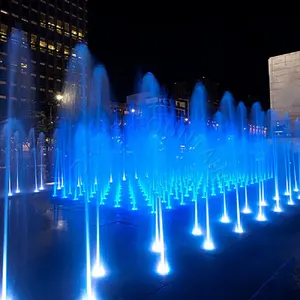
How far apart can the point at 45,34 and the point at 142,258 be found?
61310mm

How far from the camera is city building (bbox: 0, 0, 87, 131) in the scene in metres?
50.6

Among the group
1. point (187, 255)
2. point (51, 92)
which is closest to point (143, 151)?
point (187, 255)

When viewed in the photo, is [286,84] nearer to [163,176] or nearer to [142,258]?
[163,176]

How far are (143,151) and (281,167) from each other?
22.0 ft

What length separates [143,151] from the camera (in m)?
16.2

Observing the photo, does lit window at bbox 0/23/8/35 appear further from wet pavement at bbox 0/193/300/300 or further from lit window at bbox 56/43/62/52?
wet pavement at bbox 0/193/300/300

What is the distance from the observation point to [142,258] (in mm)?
3463

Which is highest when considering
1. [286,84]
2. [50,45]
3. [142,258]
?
[50,45]

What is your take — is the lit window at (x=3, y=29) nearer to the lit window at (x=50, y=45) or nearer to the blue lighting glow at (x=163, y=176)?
the lit window at (x=50, y=45)

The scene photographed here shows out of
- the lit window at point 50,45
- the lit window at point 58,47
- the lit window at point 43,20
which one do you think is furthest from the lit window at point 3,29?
the lit window at point 58,47

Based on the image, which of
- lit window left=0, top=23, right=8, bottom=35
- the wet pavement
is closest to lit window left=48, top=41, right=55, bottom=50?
lit window left=0, top=23, right=8, bottom=35

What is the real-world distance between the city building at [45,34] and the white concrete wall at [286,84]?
42.1m

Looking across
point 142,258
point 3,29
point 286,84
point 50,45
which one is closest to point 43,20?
point 50,45

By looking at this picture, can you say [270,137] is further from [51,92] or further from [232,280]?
[51,92]
